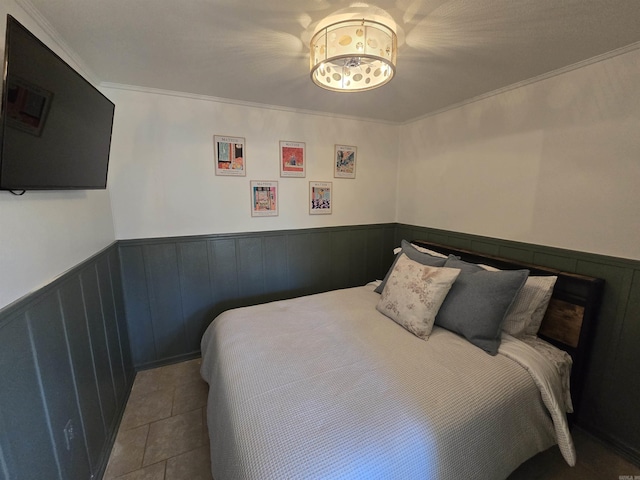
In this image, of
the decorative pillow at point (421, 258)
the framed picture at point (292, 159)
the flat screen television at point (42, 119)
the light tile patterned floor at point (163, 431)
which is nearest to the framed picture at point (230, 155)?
the framed picture at point (292, 159)

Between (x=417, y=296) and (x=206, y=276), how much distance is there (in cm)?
185

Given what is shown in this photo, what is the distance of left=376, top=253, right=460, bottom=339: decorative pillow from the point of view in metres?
1.70

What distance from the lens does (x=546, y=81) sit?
1805 millimetres

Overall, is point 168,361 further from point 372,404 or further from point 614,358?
point 614,358

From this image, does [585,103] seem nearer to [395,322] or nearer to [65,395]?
[395,322]

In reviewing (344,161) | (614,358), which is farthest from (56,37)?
(614,358)

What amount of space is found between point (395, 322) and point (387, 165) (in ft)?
6.43

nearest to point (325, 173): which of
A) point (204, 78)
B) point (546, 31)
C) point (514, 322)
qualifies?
point (204, 78)

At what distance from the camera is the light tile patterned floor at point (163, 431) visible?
1.48m

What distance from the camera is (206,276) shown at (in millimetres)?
2471

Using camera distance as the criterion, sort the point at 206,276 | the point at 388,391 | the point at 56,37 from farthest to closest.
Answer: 1. the point at 206,276
2. the point at 56,37
3. the point at 388,391

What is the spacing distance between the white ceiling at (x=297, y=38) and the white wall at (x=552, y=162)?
0.52 feet

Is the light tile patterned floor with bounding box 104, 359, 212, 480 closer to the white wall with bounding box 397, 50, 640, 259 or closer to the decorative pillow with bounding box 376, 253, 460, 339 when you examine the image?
the decorative pillow with bounding box 376, 253, 460, 339

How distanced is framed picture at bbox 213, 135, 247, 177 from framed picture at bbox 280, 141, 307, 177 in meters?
0.37
